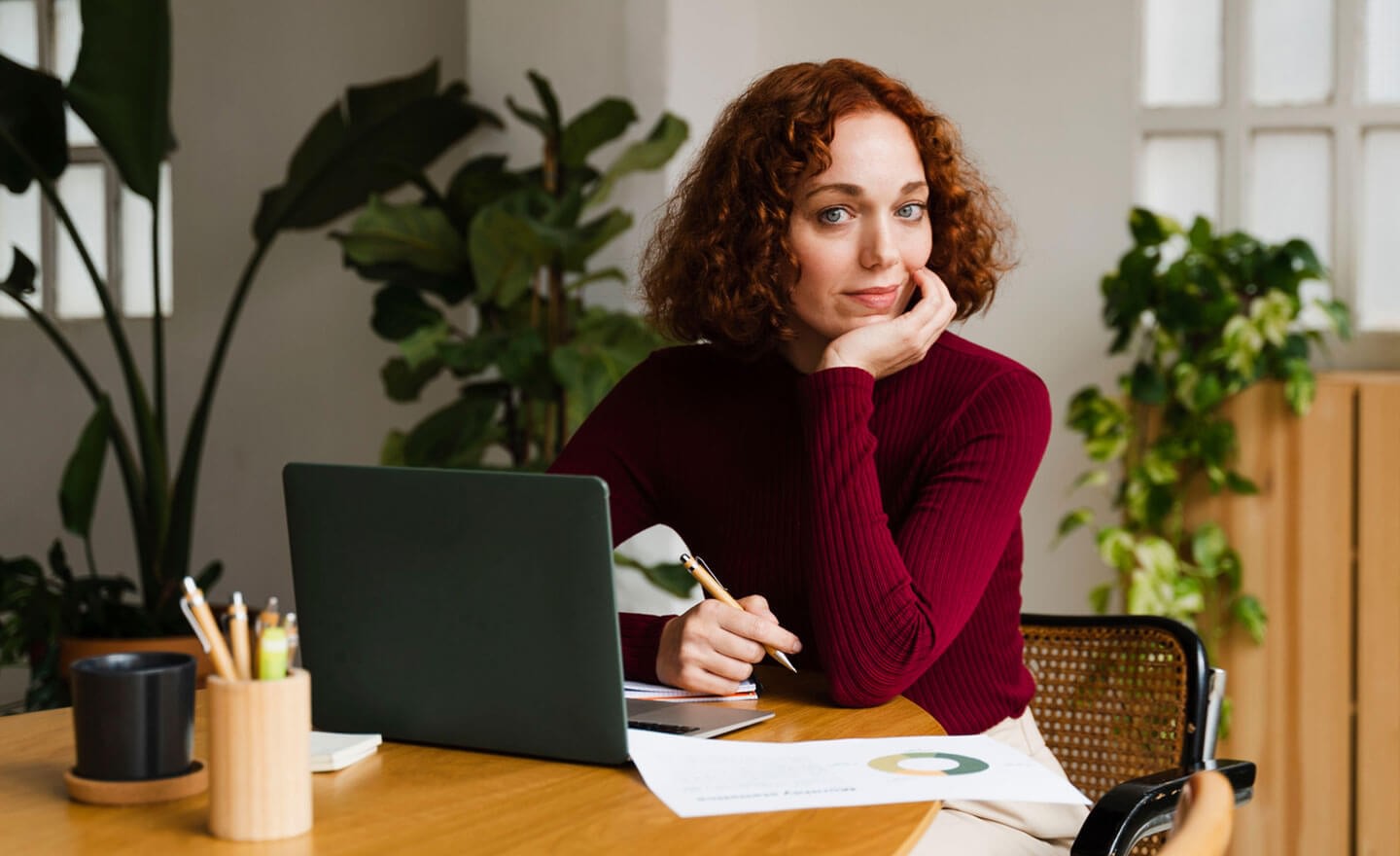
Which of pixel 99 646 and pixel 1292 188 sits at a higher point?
pixel 1292 188

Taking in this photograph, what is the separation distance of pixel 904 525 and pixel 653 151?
1683mm

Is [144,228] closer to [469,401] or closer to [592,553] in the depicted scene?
[469,401]

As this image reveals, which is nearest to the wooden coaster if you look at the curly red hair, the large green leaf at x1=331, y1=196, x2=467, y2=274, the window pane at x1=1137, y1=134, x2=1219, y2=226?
the curly red hair

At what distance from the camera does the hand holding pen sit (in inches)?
53.6

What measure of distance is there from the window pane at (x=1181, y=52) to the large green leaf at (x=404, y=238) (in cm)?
168

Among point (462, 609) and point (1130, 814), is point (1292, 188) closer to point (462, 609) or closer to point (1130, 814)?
point (1130, 814)

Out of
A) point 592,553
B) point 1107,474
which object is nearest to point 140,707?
point 592,553

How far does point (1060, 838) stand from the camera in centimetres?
145

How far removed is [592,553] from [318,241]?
314cm

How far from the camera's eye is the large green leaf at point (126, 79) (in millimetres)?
2955

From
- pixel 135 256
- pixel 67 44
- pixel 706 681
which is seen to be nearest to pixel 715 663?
pixel 706 681

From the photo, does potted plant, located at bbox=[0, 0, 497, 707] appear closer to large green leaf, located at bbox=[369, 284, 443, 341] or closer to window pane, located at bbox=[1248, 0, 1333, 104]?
large green leaf, located at bbox=[369, 284, 443, 341]

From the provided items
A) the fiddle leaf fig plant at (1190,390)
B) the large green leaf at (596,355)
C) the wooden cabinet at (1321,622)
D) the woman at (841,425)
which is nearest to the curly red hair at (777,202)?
the woman at (841,425)

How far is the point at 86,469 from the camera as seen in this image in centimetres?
318
